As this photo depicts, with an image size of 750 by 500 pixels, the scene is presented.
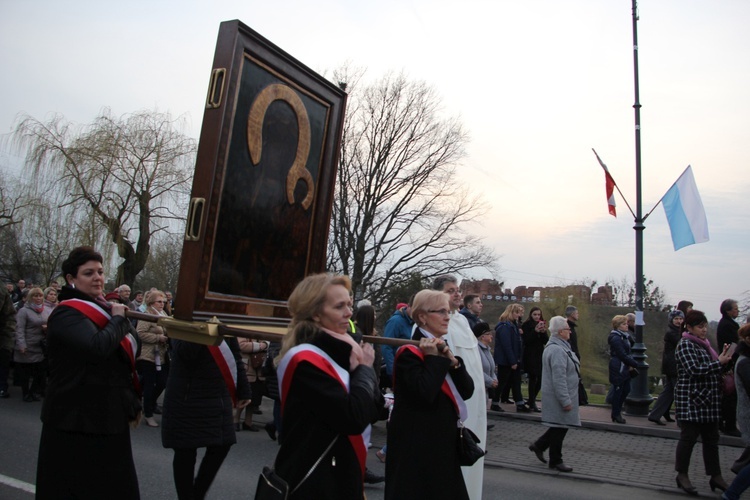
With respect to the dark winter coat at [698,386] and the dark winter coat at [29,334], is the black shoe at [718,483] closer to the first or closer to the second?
the dark winter coat at [698,386]

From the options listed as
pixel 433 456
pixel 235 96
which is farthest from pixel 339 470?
pixel 235 96

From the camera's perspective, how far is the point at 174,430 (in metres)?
4.29

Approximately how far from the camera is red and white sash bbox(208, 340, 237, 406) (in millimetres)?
4340

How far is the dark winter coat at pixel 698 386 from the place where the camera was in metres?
6.82

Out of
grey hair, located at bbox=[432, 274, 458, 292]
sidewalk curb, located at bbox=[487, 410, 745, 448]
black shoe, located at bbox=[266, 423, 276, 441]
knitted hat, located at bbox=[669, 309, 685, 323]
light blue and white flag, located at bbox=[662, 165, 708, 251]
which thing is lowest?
black shoe, located at bbox=[266, 423, 276, 441]

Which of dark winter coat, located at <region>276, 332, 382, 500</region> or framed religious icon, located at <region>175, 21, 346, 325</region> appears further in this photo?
framed religious icon, located at <region>175, 21, 346, 325</region>

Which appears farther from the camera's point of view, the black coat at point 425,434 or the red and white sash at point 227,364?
the red and white sash at point 227,364

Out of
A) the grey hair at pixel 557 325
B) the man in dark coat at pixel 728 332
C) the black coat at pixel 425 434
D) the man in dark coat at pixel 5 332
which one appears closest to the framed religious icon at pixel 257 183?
the black coat at pixel 425 434

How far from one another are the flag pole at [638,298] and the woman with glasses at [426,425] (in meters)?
9.40

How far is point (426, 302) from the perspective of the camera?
404 cm

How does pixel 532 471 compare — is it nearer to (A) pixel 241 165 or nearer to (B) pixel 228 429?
(B) pixel 228 429

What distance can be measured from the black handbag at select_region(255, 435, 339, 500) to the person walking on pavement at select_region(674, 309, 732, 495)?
5.39 m

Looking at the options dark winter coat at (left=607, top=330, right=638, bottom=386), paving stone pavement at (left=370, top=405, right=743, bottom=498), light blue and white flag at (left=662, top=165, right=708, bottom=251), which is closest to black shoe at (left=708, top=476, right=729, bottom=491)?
paving stone pavement at (left=370, top=405, right=743, bottom=498)

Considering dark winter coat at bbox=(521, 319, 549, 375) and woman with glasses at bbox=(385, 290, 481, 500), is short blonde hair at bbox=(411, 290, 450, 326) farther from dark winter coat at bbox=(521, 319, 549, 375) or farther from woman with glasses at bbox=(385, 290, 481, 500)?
dark winter coat at bbox=(521, 319, 549, 375)
